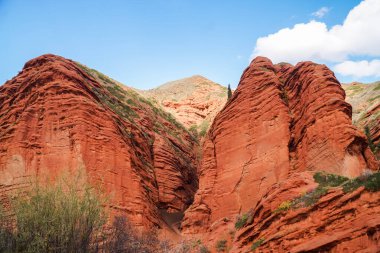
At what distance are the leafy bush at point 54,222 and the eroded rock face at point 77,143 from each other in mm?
15594

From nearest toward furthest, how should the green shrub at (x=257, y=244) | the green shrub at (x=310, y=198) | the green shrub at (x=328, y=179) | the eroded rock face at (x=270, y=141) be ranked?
the green shrub at (x=310, y=198)
the green shrub at (x=328, y=179)
the green shrub at (x=257, y=244)
the eroded rock face at (x=270, y=141)

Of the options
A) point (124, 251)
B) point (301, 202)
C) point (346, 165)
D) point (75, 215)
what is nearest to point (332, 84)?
point (346, 165)

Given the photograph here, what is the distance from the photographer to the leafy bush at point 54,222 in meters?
17.7

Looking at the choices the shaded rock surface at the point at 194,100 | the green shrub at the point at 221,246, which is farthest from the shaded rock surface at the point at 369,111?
the shaded rock surface at the point at 194,100

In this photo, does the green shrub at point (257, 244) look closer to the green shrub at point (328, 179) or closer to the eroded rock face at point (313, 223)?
the eroded rock face at point (313, 223)

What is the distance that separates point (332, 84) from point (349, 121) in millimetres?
3695

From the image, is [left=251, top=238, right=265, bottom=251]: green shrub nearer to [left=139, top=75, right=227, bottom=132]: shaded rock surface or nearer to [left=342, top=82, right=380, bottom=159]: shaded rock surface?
[left=342, top=82, right=380, bottom=159]: shaded rock surface

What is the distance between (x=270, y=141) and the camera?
34.1m

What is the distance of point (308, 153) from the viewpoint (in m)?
29.6

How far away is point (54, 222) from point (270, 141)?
788 inches

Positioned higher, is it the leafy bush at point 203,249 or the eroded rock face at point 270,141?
the eroded rock face at point 270,141

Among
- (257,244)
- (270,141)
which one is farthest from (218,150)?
(257,244)

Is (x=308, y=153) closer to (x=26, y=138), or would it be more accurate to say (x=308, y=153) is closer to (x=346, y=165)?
(x=346, y=165)

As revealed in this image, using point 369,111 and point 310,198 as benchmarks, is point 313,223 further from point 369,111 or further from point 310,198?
point 369,111
